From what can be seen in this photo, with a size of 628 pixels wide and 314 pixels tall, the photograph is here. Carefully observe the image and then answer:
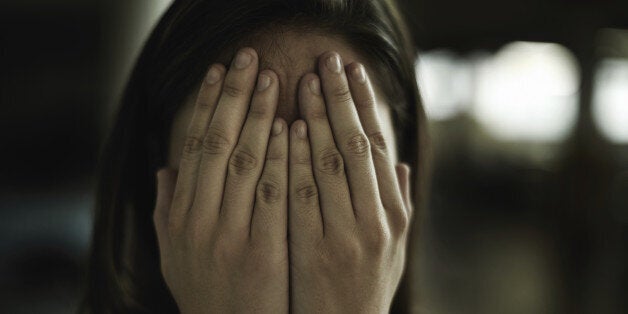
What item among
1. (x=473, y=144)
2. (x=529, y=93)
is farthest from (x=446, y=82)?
(x=529, y=93)

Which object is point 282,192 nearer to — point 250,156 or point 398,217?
point 250,156

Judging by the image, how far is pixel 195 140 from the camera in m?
0.74

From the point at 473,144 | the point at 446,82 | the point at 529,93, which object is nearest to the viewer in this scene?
the point at 529,93

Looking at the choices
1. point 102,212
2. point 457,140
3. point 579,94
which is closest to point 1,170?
point 102,212

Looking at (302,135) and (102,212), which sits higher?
(302,135)

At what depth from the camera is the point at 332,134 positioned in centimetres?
74

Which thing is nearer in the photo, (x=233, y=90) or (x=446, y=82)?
(x=233, y=90)

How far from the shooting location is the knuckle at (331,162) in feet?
2.40

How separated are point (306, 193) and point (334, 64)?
159mm

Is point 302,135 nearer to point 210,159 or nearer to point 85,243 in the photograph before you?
point 210,159

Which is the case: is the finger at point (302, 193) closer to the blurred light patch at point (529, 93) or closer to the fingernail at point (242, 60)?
the fingernail at point (242, 60)

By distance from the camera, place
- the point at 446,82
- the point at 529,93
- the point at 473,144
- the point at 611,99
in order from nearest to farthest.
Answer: the point at 611,99 → the point at 529,93 → the point at 473,144 → the point at 446,82

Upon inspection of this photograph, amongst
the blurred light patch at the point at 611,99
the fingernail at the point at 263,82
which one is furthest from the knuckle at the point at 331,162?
the blurred light patch at the point at 611,99

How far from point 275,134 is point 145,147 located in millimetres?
253
